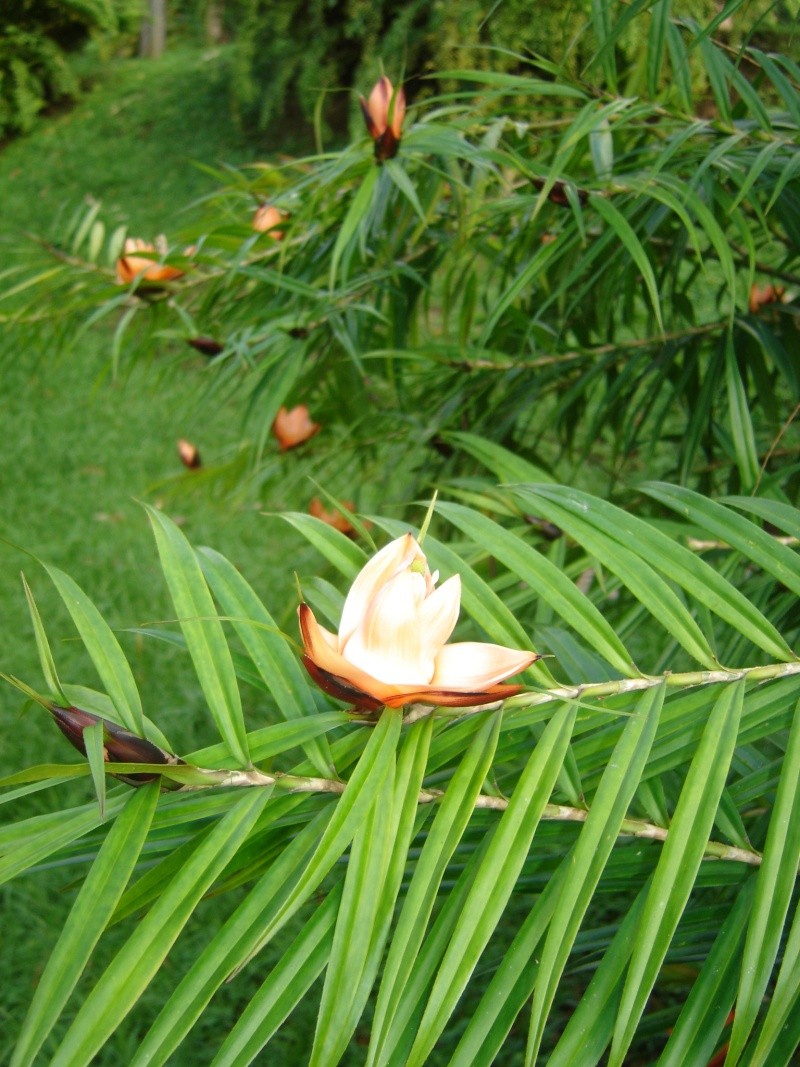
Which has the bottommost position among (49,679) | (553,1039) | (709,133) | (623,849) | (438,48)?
(553,1039)

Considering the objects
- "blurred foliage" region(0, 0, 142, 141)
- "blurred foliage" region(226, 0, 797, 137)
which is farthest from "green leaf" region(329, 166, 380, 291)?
"blurred foliage" region(0, 0, 142, 141)

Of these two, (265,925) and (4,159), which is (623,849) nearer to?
(265,925)

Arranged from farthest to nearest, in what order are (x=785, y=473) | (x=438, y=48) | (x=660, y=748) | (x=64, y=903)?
(x=438, y=48) → (x=64, y=903) → (x=785, y=473) → (x=660, y=748)

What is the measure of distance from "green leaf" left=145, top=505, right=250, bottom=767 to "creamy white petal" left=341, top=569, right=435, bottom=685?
0.23ft

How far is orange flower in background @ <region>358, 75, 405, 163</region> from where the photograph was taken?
849mm

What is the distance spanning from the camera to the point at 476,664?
0.40m

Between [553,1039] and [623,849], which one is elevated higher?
[623,849]

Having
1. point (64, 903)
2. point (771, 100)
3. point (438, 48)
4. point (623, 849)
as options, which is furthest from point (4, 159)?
point (623, 849)

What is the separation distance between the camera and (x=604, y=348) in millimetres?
1068

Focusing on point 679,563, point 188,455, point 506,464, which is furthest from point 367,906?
point 188,455

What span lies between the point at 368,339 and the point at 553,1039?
1.07 metres

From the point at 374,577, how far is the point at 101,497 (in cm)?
297

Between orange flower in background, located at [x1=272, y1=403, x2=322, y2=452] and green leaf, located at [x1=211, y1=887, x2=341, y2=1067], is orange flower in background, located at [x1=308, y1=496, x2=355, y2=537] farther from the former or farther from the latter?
green leaf, located at [x1=211, y1=887, x2=341, y2=1067]

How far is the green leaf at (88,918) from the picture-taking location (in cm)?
35
